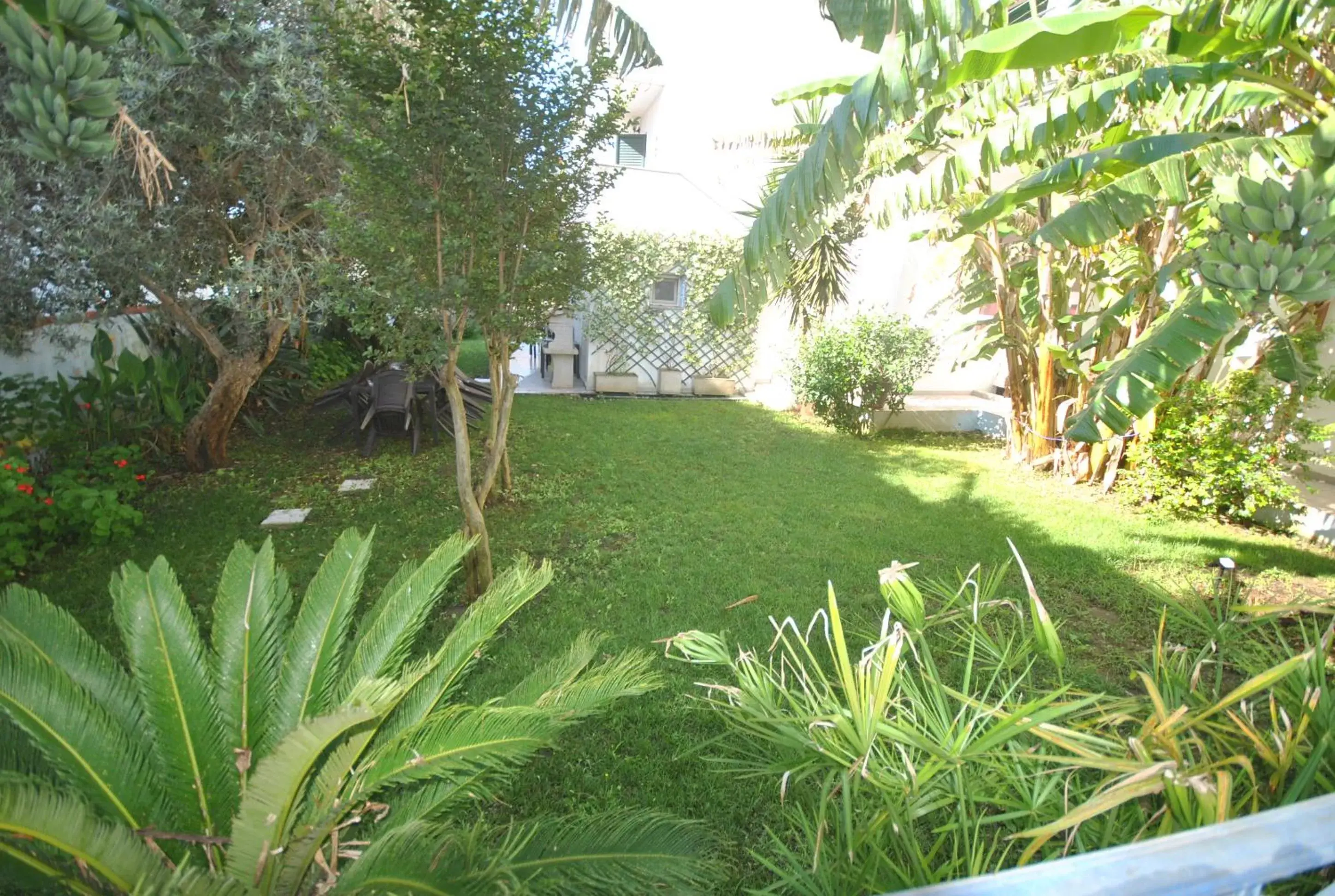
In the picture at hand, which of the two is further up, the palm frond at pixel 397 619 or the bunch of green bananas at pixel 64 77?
the bunch of green bananas at pixel 64 77

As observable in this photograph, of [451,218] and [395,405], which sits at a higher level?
[451,218]

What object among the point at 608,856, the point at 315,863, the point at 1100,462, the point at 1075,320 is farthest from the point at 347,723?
the point at 1100,462

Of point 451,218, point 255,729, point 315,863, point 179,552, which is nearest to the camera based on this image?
point 315,863

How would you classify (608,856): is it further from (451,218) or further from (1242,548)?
(1242,548)

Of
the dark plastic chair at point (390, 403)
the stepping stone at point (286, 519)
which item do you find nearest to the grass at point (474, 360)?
the dark plastic chair at point (390, 403)

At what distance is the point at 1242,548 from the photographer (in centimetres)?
614

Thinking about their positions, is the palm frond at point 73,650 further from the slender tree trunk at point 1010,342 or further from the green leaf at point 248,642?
the slender tree trunk at point 1010,342

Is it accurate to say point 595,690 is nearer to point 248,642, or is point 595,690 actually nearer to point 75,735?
point 248,642

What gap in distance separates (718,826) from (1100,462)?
6.93m

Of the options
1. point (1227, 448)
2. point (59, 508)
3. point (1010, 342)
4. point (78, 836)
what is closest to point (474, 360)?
point (59, 508)

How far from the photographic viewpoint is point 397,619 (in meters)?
2.74

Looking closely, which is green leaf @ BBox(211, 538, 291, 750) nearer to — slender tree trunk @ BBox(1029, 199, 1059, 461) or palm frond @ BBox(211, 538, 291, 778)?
palm frond @ BBox(211, 538, 291, 778)

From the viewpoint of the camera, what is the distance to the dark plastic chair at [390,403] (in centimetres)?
772

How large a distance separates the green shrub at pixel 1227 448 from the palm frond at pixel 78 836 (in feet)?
25.8
